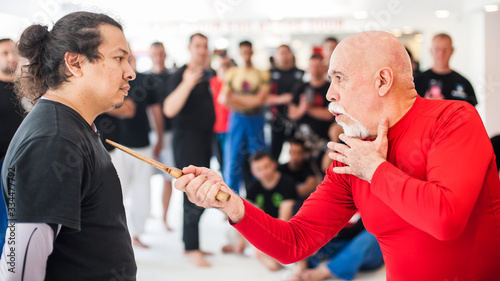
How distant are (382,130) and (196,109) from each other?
2.30 meters

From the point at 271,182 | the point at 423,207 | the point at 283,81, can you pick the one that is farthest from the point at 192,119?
the point at 423,207

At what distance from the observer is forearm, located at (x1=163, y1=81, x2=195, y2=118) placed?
3.20 meters

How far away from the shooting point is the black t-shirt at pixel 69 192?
0.92m

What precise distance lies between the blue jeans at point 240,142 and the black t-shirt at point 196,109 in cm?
102

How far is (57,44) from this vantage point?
1127 mm

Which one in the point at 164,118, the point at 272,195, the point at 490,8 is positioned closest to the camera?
the point at 272,195

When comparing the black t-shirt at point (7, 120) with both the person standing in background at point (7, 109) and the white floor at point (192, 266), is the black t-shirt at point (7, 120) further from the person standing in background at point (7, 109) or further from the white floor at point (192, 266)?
the white floor at point (192, 266)

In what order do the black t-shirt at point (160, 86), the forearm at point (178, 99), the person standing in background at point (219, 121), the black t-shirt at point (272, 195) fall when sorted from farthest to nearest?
the person standing in background at point (219, 121) → the black t-shirt at point (160, 86) → the black t-shirt at point (272, 195) → the forearm at point (178, 99)

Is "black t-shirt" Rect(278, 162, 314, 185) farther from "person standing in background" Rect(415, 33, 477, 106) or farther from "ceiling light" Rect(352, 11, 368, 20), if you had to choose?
"ceiling light" Rect(352, 11, 368, 20)

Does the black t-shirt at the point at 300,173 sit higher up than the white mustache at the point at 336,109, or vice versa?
the white mustache at the point at 336,109

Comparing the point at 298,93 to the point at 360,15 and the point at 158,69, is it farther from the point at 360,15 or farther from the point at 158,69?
the point at 360,15

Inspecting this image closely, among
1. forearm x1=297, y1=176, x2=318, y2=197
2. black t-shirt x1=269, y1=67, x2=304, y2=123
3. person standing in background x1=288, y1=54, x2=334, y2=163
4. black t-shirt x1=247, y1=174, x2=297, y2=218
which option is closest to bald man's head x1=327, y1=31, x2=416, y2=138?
black t-shirt x1=247, y1=174, x2=297, y2=218

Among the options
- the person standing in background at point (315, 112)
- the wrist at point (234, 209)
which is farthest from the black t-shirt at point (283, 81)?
the wrist at point (234, 209)

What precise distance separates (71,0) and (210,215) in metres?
3.76
